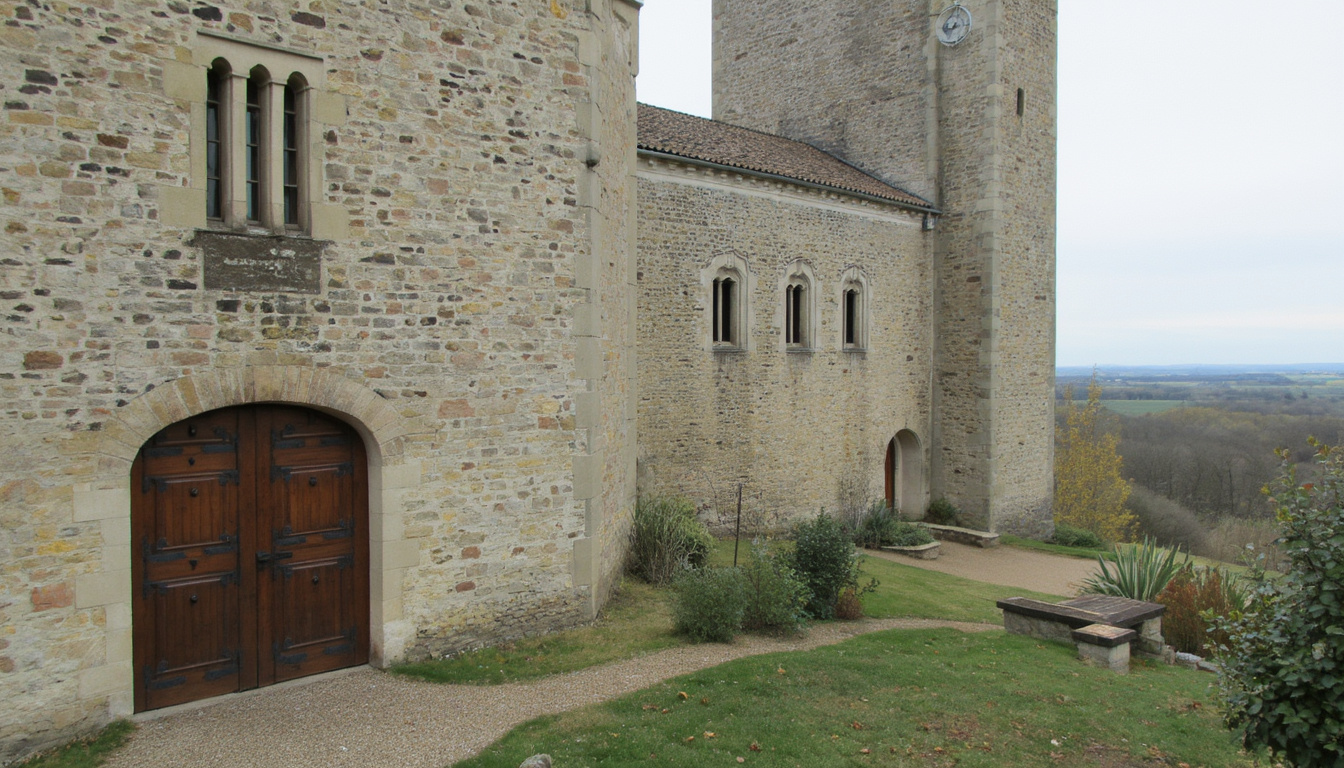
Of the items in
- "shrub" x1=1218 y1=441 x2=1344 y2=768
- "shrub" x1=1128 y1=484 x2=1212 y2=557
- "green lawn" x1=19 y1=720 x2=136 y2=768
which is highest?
"shrub" x1=1218 y1=441 x2=1344 y2=768

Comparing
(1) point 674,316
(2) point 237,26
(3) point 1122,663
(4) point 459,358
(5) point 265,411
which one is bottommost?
(3) point 1122,663

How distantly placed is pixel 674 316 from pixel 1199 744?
31.0 ft

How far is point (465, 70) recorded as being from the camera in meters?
7.24

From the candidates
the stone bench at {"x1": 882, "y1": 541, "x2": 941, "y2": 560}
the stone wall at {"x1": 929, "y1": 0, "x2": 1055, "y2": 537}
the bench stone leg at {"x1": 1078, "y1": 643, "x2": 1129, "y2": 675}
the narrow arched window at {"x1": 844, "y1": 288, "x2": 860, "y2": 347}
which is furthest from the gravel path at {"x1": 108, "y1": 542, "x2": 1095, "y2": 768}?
the stone wall at {"x1": 929, "y1": 0, "x2": 1055, "y2": 537}

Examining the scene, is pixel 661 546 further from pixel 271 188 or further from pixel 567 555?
pixel 271 188

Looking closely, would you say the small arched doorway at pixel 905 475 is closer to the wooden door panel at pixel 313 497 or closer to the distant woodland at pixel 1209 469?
the distant woodland at pixel 1209 469

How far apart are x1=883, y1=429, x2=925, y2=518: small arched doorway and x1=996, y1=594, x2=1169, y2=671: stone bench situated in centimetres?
865

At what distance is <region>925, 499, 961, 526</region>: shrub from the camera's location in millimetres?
17938

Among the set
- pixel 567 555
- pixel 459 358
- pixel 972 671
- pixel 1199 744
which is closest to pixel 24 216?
pixel 459 358

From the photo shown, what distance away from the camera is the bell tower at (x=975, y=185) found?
17547mm

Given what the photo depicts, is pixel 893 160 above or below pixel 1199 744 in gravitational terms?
above

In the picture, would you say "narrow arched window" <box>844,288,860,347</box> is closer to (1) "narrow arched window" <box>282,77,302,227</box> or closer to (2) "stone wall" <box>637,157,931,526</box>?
(2) "stone wall" <box>637,157,931,526</box>

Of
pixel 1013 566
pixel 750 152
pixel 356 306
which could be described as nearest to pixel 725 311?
pixel 750 152

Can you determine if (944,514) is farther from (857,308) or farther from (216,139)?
(216,139)
